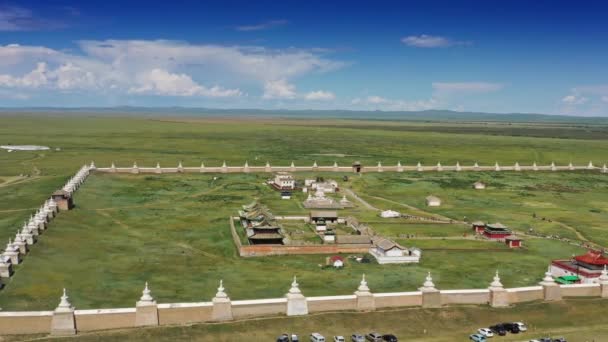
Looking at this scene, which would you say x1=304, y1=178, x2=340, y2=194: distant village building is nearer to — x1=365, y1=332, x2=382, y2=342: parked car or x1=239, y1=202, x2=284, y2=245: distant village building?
x1=239, y1=202, x2=284, y2=245: distant village building

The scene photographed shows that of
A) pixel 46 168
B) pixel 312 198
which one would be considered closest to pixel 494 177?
pixel 312 198

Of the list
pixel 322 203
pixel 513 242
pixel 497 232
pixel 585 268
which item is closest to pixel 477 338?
pixel 585 268

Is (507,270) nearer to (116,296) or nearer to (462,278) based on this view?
(462,278)

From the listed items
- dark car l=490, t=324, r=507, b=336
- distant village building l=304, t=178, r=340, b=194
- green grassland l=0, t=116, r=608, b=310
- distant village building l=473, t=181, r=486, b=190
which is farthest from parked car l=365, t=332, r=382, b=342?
distant village building l=473, t=181, r=486, b=190

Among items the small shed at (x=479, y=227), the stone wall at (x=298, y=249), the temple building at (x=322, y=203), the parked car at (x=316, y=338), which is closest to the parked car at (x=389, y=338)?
the parked car at (x=316, y=338)

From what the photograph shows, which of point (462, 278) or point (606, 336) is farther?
point (462, 278)
